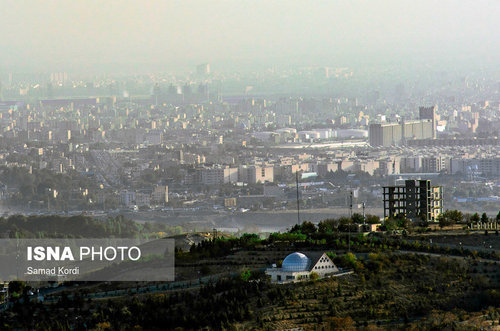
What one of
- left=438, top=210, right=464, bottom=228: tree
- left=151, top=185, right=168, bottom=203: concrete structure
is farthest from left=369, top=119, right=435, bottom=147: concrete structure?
left=438, top=210, right=464, bottom=228: tree

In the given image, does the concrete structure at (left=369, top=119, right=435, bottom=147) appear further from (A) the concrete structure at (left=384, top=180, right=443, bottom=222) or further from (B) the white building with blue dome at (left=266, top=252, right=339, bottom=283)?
(B) the white building with blue dome at (left=266, top=252, right=339, bottom=283)

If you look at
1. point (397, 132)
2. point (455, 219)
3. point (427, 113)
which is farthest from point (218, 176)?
point (455, 219)

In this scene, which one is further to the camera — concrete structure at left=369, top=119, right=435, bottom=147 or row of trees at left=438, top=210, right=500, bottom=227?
concrete structure at left=369, top=119, right=435, bottom=147

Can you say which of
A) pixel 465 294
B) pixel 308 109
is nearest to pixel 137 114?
pixel 308 109

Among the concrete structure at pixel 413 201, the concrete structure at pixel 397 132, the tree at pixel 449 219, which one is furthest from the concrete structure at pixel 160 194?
the tree at pixel 449 219

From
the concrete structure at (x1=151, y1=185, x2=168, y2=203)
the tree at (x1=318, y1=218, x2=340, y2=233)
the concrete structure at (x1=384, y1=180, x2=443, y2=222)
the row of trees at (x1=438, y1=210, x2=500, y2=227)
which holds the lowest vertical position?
the concrete structure at (x1=151, y1=185, x2=168, y2=203)

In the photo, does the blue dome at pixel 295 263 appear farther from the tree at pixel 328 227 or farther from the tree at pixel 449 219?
the tree at pixel 449 219

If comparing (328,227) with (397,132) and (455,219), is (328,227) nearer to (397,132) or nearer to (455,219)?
(455,219)

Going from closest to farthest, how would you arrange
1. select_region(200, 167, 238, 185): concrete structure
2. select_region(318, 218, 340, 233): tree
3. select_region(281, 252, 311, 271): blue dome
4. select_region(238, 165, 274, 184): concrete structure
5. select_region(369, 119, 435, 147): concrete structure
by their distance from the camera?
select_region(281, 252, 311, 271): blue dome → select_region(318, 218, 340, 233): tree → select_region(200, 167, 238, 185): concrete structure → select_region(238, 165, 274, 184): concrete structure → select_region(369, 119, 435, 147): concrete structure

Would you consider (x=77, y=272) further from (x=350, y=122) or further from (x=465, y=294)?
(x=350, y=122)
